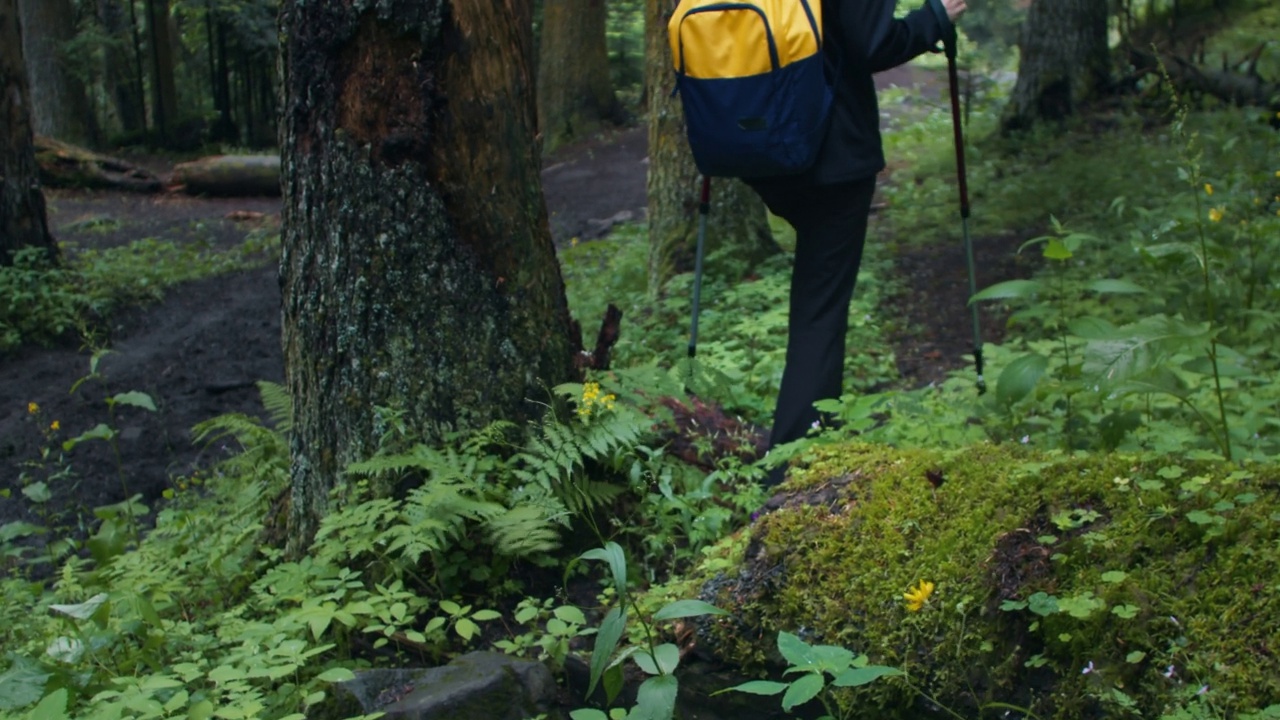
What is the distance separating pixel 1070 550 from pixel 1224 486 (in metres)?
0.41

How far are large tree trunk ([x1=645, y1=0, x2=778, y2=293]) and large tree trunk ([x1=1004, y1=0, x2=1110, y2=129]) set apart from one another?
19.9 ft

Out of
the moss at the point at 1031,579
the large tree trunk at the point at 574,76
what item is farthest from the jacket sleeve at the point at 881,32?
the large tree trunk at the point at 574,76

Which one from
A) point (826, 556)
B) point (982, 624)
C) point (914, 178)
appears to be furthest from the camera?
point (914, 178)

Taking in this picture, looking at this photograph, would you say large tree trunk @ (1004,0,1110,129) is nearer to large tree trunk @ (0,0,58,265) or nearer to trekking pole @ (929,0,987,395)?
trekking pole @ (929,0,987,395)

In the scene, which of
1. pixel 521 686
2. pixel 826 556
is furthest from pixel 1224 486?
pixel 521 686

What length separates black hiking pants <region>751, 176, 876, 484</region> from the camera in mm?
A: 4344

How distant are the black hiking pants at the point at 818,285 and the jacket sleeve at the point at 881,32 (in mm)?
500

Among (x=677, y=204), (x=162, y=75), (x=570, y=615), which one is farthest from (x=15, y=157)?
(x=162, y=75)

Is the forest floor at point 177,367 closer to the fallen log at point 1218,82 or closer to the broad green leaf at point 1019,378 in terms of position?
the broad green leaf at point 1019,378

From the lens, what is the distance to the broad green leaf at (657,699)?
217 cm

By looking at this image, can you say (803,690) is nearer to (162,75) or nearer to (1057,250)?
(1057,250)

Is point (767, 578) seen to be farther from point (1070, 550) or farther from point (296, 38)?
point (296, 38)

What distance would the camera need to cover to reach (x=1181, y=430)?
378 centimetres

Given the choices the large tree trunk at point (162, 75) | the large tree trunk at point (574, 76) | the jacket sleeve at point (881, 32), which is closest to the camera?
the jacket sleeve at point (881, 32)
